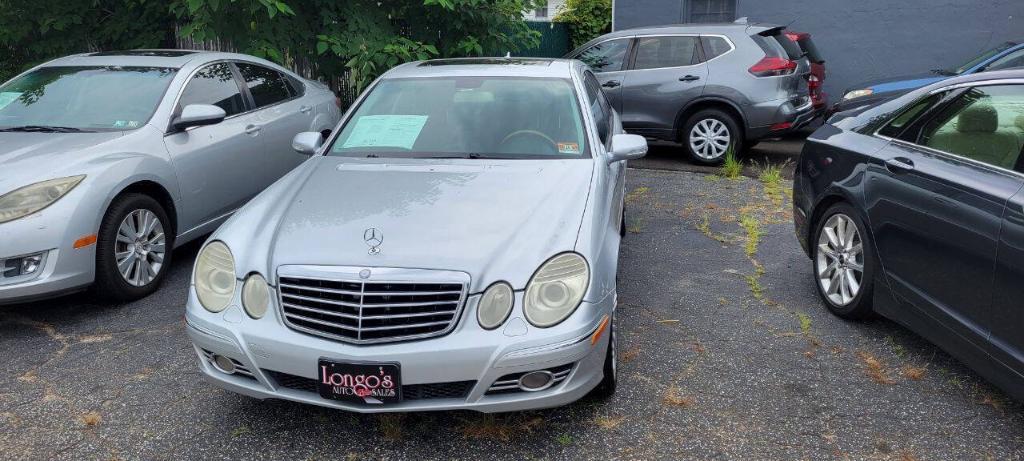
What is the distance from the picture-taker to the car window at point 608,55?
380 inches

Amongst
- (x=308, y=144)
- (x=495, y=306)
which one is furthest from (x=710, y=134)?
(x=495, y=306)

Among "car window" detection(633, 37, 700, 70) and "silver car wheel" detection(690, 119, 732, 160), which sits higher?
"car window" detection(633, 37, 700, 70)

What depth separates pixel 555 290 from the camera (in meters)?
3.02

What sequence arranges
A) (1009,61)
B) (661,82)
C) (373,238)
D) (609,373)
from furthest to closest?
1. (661,82)
2. (1009,61)
3. (609,373)
4. (373,238)

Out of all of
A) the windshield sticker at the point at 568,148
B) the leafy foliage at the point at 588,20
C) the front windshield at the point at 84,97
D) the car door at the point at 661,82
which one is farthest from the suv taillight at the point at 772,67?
the leafy foliage at the point at 588,20

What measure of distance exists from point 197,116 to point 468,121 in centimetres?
191

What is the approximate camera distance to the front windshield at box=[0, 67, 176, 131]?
16.7ft

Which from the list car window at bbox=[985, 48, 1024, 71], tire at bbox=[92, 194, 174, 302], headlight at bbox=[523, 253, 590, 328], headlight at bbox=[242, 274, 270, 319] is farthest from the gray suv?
headlight at bbox=[242, 274, 270, 319]

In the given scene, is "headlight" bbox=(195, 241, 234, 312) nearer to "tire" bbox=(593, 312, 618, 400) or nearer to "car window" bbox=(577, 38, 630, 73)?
"tire" bbox=(593, 312, 618, 400)

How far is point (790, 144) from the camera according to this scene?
35.7ft

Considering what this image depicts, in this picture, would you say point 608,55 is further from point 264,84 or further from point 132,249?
point 132,249

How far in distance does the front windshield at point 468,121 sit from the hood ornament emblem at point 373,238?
1030 millimetres

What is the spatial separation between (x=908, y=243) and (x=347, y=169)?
276 cm

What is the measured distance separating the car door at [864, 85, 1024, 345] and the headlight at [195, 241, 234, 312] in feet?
9.91
